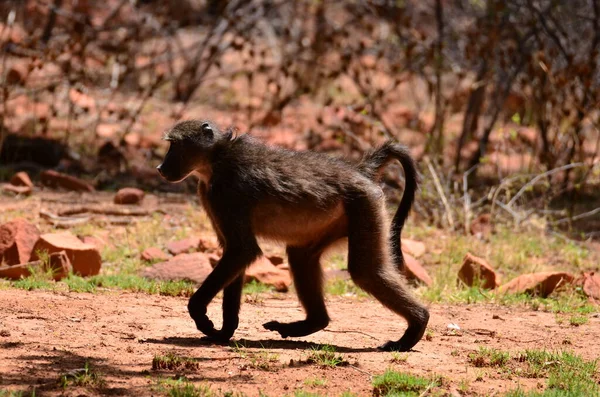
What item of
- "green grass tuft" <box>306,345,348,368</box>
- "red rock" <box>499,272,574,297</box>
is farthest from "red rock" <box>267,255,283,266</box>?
"green grass tuft" <box>306,345,348,368</box>

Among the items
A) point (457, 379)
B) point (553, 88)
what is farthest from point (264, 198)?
point (553, 88)

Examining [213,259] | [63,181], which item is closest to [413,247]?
[213,259]

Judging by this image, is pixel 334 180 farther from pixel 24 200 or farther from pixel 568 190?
pixel 568 190

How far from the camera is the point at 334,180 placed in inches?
226

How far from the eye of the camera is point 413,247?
28.4ft

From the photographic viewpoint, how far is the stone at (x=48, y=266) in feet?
Result: 23.2

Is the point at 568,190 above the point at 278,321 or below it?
above

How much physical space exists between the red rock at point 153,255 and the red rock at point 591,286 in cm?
350

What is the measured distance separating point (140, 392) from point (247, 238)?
1.38 metres

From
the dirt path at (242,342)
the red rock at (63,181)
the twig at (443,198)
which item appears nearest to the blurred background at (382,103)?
the twig at (443,198)

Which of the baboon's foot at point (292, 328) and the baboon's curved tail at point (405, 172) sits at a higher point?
the baboon's curved tail at point (405, 172)

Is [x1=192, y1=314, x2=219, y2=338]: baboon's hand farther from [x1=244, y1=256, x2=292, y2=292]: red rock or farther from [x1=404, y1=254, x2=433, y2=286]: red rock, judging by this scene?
[x1=404, y1=254, x2=433, y2=286]: red rock

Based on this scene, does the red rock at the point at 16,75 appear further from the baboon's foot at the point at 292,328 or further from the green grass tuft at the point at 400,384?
the green grass tuft at the point at 400,384

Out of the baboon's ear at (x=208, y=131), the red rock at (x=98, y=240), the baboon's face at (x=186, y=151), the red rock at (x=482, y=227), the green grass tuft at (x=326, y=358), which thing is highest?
the baboon's ear at (x=208, y=131)
